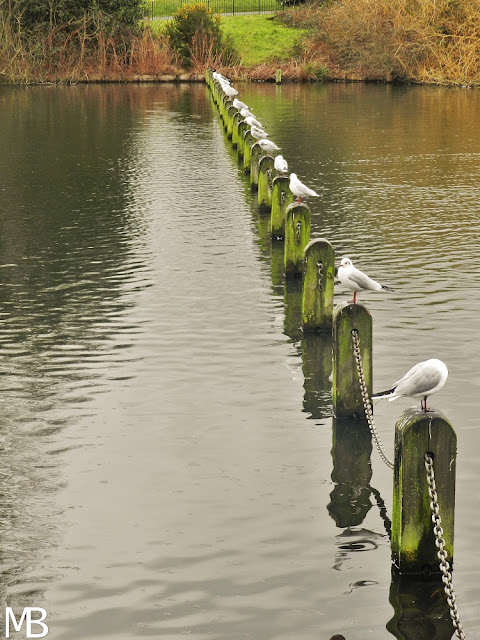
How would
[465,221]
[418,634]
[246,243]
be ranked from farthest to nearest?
[465,221] < [246,243] < [418,634]

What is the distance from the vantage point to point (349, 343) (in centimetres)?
777

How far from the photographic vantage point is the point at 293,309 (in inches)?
457

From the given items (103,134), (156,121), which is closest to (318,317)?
(103,134)

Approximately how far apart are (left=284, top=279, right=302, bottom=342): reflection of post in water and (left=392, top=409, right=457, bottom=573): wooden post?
480 centimetres

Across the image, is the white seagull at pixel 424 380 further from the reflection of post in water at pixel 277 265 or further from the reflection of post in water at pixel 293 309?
the reflection of post in water at pixel 277 265

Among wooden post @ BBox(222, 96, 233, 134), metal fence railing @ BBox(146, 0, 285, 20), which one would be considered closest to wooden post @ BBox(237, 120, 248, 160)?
wooden post @ BBox(222, 96, 233, 134)

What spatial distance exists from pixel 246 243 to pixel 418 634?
31.4 feet

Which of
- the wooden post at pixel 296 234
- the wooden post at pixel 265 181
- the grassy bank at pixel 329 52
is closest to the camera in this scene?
the wooden post at pixel 296 234

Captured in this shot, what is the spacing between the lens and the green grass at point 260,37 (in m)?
47.2

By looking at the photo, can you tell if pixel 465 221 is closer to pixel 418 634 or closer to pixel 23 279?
pixel 23 279

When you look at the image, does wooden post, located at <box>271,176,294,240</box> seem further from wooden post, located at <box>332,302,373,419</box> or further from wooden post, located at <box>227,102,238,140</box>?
wooden post, located at <box>227,102,238,140</box>

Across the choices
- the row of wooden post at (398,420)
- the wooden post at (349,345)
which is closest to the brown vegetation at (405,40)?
the row of wooden post at (398,420)

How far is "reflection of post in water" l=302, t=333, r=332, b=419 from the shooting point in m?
8.81

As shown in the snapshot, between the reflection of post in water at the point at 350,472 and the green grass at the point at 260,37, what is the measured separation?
39.9 m
